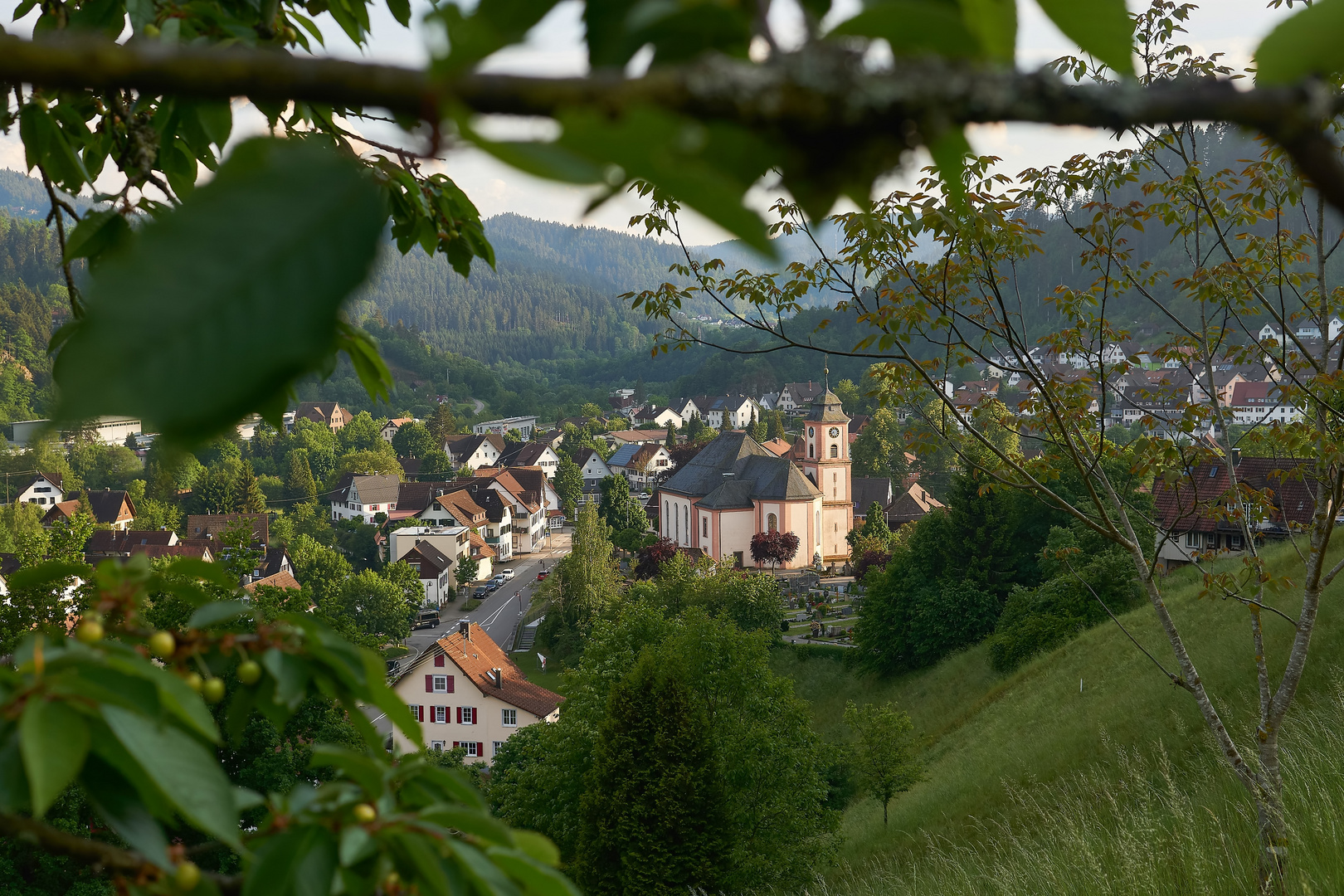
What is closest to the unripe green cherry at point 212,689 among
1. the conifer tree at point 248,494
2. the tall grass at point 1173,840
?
the tall grass at point 1173,840

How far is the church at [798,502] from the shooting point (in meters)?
44.4

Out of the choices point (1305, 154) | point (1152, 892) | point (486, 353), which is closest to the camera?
point (1305, 154)

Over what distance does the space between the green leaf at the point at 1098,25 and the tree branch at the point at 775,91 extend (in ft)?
0.41

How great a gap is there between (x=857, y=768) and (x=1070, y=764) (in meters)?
6.20

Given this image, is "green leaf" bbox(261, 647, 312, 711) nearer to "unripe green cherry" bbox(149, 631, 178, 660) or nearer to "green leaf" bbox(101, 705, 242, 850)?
"unripe green cherry" bbox(149, 631, 178, 660)

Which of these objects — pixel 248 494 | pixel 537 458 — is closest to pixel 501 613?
pixel 248 494

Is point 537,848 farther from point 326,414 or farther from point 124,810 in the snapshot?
point 326,414

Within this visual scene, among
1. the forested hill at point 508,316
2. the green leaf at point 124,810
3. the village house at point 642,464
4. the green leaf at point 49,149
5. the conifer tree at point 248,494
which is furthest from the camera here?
the forested hill at point 508,316

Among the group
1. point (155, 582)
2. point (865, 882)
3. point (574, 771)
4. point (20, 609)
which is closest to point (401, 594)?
point (574, 771)

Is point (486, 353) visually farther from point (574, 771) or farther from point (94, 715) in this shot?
point (94, 715)

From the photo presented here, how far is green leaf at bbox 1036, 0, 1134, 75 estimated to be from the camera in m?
0.42

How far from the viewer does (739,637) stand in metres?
18.5

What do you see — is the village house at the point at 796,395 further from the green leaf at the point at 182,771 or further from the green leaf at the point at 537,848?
the green leaf at the point at 182,771

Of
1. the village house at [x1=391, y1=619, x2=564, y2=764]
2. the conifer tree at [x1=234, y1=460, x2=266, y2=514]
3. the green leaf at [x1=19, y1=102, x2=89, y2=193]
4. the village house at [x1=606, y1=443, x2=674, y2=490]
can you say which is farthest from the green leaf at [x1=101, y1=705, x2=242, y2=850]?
the village house at [x1=606, y1=443, x2=674, y2=490]
